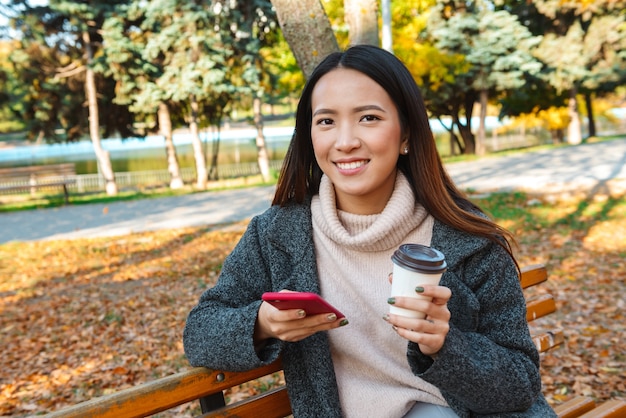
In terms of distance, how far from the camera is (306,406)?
6.06ft

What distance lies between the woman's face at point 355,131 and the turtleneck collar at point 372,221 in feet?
0.31

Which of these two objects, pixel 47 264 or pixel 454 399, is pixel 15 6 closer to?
pixel 47 264

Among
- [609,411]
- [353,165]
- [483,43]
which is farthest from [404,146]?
[483,43]

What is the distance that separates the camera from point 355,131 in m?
1.79

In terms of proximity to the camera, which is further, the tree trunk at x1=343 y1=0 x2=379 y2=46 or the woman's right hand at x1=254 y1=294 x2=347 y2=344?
the tree trunk at x1=343 y1=0 x2=379 y2=46

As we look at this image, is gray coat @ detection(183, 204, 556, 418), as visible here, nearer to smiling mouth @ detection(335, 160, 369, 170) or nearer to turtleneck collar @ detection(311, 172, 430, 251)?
turtleneck collar @ detection(311, 172, 430, 251)

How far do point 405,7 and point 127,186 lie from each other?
17.8m

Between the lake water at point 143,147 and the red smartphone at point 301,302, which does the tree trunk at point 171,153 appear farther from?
the lake water at point 143,147

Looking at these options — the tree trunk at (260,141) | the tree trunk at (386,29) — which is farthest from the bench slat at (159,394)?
the tree trunk at (260,141)

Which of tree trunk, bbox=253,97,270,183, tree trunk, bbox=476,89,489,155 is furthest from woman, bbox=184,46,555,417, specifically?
tree trunk, bbox=476,89,489,155

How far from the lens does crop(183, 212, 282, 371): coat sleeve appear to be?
1.69m

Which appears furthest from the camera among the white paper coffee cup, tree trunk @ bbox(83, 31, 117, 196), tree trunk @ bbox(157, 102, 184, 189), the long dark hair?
tree trunk @ bbox(157, 102, 184, 189)

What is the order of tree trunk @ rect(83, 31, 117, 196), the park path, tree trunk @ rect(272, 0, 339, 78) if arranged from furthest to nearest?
tree trunk @ rect(83, 31, 117, 196), the park path, tree trunk @ rect(272, 0, 339, 78)

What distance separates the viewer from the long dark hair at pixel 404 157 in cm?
181
